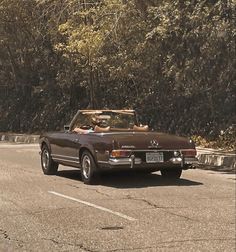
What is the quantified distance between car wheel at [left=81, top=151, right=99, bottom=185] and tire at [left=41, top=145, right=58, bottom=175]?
172cm

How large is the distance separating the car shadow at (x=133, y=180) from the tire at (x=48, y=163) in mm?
190

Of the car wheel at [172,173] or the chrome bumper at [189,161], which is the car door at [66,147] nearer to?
the car wheel at [172,173]

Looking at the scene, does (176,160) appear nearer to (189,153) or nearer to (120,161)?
(189,153)

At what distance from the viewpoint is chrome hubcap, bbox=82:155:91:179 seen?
11889 millimetres

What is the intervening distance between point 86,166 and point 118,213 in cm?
355

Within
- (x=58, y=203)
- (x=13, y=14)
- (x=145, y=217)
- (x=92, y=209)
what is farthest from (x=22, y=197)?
(x=13, y=14)

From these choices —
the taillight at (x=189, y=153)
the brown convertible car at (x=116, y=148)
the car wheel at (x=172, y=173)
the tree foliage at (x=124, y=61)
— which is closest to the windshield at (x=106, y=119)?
the brown convertible car at (x=116, y=148)

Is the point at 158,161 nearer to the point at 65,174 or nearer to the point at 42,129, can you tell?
the point at 65,174

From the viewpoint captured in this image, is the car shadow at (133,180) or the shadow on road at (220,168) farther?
the shadow on road at (220,168)

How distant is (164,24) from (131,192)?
31.1ft

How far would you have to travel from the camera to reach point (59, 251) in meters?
6.37

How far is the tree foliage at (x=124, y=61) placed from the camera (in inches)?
750

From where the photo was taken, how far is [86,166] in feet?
39.5

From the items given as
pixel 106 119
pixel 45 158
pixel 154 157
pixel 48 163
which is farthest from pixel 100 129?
pixel 45 158
